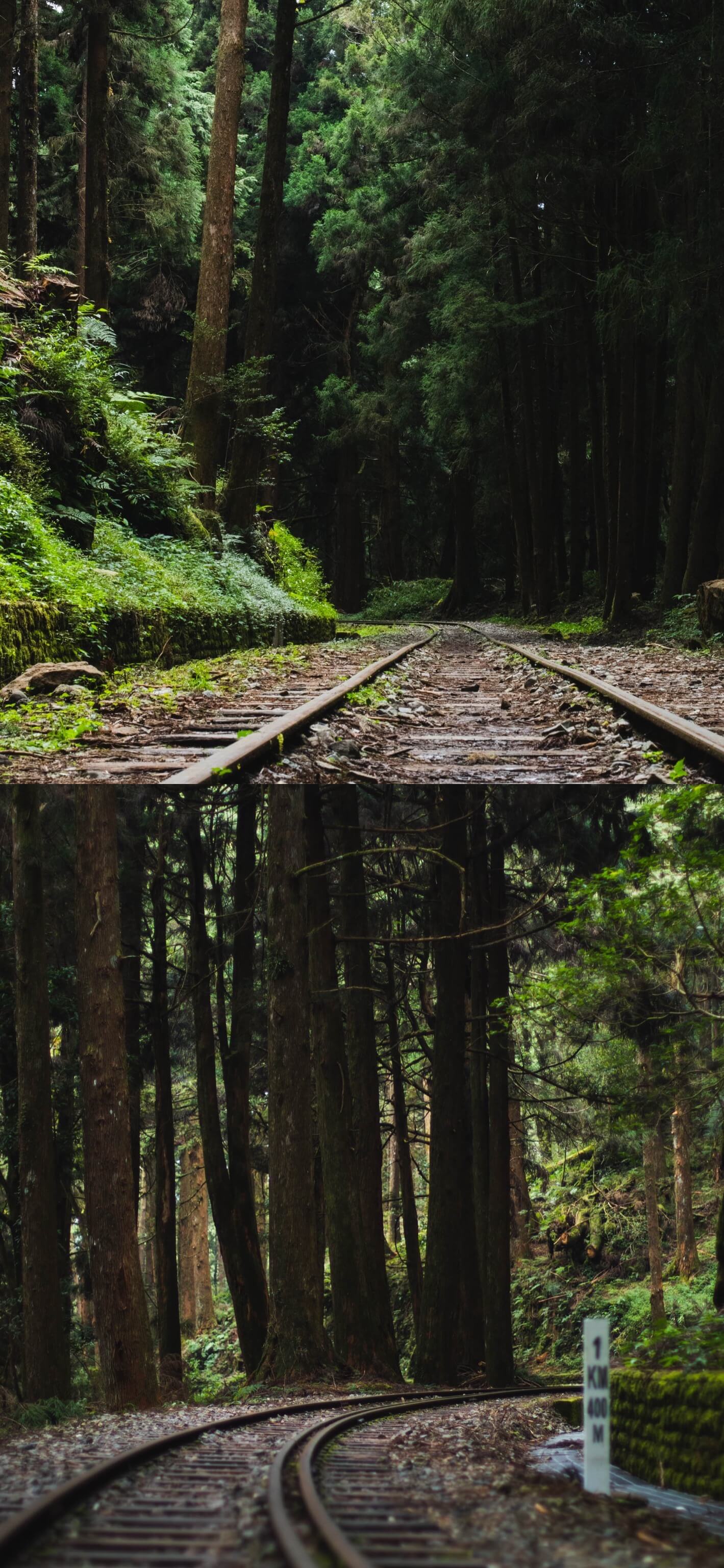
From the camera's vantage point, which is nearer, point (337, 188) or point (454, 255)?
point (454, 255)

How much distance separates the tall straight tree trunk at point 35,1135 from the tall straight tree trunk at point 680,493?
10.5 metres

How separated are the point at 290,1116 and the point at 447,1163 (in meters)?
2.07

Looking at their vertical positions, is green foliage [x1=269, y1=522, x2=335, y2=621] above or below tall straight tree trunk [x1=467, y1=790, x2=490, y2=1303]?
above

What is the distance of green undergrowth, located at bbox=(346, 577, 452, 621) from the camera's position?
3400cm

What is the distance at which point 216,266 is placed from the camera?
19.2 metres

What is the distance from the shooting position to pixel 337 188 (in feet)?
110

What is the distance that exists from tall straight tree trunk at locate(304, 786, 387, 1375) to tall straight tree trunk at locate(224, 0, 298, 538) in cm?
989

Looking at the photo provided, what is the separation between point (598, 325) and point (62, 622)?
10.9 meters

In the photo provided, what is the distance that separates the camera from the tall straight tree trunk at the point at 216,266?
18688 mm

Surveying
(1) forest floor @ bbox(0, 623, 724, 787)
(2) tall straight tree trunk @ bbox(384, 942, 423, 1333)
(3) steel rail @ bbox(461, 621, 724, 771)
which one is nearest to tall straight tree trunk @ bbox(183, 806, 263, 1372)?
(2) tall straight tree trunk @ bbox(384, 942, 423, 1333)

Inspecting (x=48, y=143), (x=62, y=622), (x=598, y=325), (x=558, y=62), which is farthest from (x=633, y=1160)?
(x=48, y=143)

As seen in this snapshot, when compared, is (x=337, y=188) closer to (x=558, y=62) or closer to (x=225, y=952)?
(x=558, y=62)

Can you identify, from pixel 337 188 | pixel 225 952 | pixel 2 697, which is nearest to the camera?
pixel 2 697

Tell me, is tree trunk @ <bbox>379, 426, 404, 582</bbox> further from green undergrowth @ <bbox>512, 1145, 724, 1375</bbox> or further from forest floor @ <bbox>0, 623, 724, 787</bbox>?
forest floor @ <bbox>0, 623, 724, 787</bbox>
